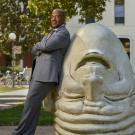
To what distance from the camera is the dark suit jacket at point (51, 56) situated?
17.2ft

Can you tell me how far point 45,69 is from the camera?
5359 mm

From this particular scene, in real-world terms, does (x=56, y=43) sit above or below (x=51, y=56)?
above

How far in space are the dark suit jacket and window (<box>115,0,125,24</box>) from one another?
4716 centimetres

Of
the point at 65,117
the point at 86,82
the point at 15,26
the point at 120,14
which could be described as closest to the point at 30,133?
the point at 65,117

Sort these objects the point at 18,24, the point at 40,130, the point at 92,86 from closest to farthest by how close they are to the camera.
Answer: the point at 92,86, the point at 40,130, the point at 18,24

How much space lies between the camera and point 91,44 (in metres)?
4.96

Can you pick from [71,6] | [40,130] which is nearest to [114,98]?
[40,130]

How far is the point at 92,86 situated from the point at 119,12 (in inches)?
1889

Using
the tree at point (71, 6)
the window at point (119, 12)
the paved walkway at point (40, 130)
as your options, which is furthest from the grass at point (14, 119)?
the window at point (119, 12)

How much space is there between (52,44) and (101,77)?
0.78 meters

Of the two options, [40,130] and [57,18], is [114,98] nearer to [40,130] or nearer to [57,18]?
[57,18]

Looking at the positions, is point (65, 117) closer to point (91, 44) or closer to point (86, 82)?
point (86, 82)

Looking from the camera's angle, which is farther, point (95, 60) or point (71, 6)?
point (71, 6)

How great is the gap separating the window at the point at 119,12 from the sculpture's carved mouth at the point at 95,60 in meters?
47.7
